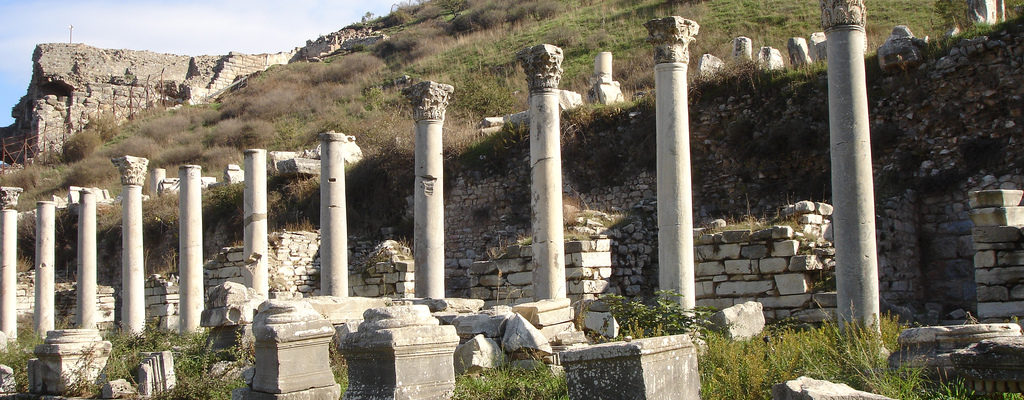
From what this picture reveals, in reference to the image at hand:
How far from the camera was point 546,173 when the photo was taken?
14422 millimetres

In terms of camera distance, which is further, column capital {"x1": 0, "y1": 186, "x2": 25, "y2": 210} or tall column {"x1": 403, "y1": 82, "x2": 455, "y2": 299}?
column capital {"x1": 0, "y1": 186, "x2": 25, "y2": 210}

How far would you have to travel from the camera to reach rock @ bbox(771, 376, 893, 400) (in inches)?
225

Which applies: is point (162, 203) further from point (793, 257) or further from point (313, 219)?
point (793, 257)

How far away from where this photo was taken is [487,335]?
10.4 metres

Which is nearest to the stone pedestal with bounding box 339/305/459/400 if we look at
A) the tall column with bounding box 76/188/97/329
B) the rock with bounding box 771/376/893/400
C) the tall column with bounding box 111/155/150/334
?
the rock with bounding box 771/376/893/400

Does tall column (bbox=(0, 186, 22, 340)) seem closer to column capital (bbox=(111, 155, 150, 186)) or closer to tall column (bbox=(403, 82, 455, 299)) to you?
column capital (bbox=(111, 155, 150, 186))

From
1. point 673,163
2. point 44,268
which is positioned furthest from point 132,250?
point 673,163

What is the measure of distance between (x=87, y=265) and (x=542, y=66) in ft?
44.4

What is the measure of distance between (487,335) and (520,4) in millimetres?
39443

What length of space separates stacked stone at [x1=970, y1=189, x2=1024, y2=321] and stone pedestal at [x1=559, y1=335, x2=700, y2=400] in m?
6.56

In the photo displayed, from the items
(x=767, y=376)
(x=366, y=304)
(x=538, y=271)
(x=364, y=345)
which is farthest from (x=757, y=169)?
(x=364, y=345)

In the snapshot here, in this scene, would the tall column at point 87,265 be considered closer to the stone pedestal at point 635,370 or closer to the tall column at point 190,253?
the tall column at point 190,253

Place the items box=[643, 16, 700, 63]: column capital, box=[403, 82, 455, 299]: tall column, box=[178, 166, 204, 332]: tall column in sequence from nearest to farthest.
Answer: box=[643, 16, 700, 63]: column capital < box=[403, 82, 455, 299]: tall column < box=[178, 166, 204, 332]: tall column

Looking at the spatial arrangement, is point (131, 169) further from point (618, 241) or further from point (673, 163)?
point (673, 163)
